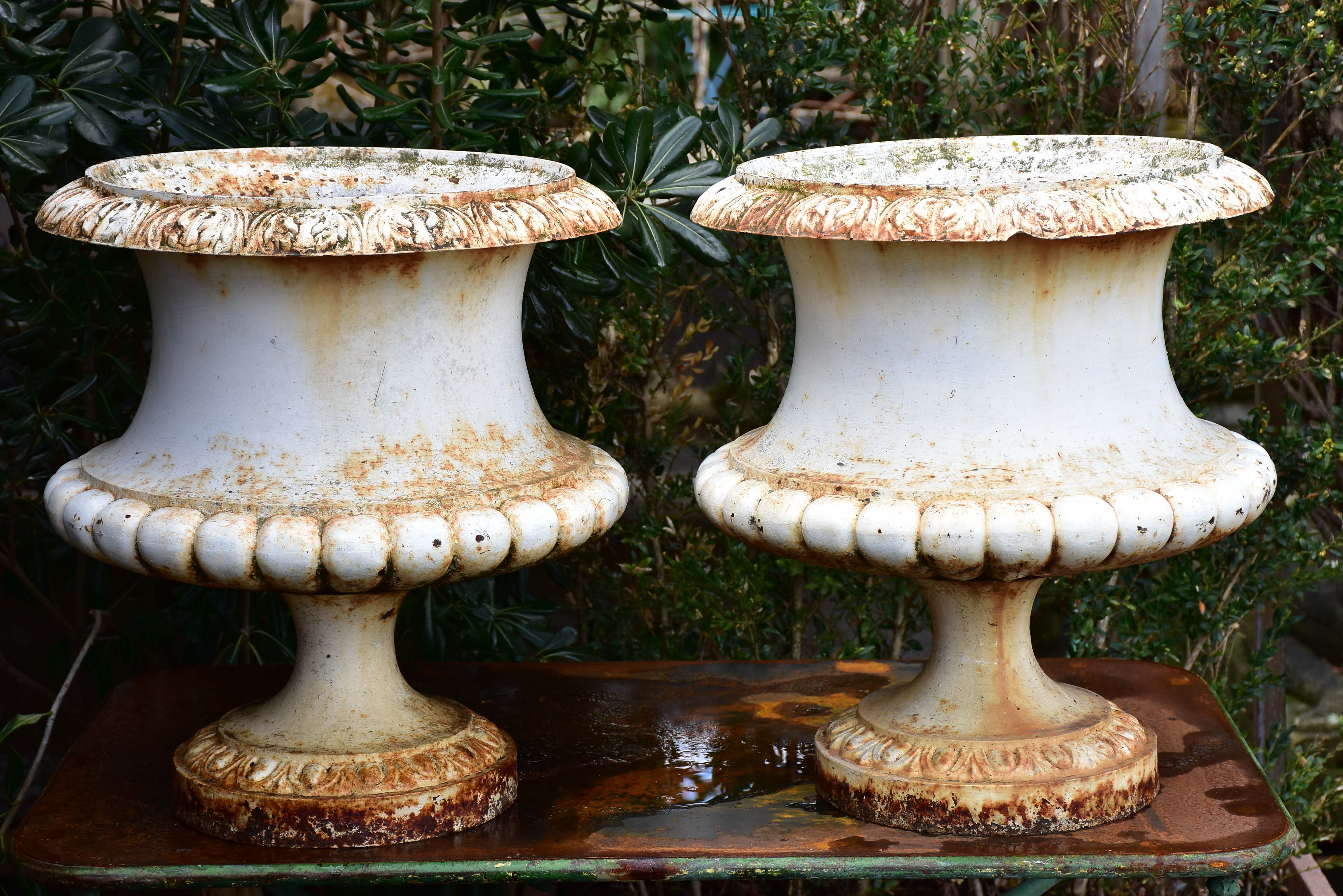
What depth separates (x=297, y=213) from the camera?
1.69m

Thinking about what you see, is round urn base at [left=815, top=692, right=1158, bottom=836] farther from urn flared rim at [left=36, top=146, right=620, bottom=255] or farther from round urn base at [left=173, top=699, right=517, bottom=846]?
urn flared rim at [left=36, top=146, right=620, bottom=255]

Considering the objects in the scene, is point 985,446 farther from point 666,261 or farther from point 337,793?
point 337,793

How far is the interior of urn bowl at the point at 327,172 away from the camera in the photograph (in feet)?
6.73

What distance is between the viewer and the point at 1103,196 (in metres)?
1.66

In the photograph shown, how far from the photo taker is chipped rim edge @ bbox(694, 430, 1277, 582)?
170 cm

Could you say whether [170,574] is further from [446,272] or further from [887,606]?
[887,606]

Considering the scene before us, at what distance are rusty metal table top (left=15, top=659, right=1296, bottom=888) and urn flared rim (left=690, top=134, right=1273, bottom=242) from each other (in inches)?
29.1

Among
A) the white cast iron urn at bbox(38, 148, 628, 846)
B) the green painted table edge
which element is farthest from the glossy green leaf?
the green painted table edge

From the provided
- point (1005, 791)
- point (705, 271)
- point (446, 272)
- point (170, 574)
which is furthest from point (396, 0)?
point (1005, 791)

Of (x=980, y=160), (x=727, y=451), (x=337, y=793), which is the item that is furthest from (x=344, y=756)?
(x=980, y=160)

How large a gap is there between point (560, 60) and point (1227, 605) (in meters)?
1.57

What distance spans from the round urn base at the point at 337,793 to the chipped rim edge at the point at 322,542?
26 cm

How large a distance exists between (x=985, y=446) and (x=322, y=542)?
0.78 meters

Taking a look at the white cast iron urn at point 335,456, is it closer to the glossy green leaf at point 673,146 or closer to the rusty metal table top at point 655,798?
the rusty metal table top at point 655,798
